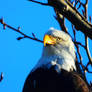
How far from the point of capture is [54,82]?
281 cm

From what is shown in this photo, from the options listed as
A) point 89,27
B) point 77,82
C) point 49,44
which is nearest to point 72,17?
point 89,27

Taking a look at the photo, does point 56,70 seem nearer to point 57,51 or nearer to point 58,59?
point 58,59

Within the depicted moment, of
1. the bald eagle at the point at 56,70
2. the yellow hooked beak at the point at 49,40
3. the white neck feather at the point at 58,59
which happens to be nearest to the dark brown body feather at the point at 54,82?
the bald eagle at the point at 56,70

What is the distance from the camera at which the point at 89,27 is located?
217 centimetres

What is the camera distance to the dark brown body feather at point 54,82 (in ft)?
8.98

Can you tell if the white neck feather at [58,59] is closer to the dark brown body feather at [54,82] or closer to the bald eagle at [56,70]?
the bald eagle at [56,70]

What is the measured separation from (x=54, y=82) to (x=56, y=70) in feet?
0.67

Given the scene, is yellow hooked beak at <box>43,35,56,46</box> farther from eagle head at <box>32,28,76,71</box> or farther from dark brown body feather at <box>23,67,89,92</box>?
dark brown body feather at <box>23,67,89,92</box>

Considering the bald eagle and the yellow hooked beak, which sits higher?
the yellow hooked beak

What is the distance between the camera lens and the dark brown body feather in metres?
2.74

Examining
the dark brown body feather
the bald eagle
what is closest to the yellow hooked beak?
the bald eagle

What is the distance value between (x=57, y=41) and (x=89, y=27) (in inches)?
55.9

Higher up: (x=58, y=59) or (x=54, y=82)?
(x=58, y=59)

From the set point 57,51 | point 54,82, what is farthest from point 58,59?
point 54,82
